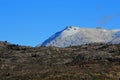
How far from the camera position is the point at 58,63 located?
90.1 metres

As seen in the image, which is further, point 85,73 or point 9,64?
point 9,64

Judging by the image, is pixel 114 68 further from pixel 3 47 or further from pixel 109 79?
pixel 3 47

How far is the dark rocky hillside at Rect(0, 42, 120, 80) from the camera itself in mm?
62562

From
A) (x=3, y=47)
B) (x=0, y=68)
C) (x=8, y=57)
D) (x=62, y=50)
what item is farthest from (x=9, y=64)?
(x=3, y=47)

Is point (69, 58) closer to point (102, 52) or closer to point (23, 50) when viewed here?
point (102, 52)

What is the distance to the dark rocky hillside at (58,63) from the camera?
6256cm

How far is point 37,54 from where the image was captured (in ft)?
350

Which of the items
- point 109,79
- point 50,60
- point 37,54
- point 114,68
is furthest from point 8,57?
point 109,79

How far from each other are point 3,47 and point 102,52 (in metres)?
32.7

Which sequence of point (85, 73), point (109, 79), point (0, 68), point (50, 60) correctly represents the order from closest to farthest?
point (109, 79) → point (85, 73) → point (0, 68) → point (50, 60)

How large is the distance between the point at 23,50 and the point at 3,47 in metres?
9.72

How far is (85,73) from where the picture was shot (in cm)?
6350

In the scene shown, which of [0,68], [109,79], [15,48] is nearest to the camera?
[109,79]

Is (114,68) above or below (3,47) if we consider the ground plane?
below
